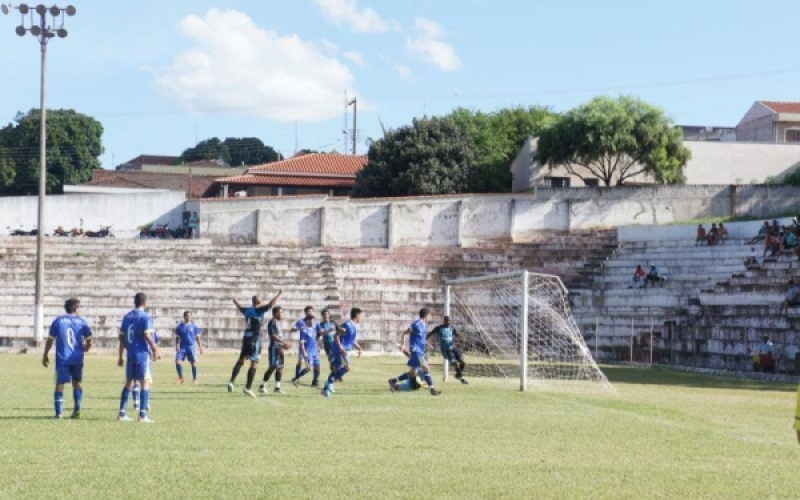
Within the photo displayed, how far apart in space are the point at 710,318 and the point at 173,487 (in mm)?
29781

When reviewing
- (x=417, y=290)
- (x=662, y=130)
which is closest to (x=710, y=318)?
(x=417, y=290)

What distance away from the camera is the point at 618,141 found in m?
60.6

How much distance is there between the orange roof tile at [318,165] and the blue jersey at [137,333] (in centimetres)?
6209

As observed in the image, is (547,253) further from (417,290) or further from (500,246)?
(417,290)

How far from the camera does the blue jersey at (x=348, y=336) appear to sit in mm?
25391

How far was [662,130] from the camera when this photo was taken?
61094mm

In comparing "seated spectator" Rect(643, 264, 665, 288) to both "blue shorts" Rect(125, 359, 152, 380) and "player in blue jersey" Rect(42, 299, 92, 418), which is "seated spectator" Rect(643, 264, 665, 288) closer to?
"blue shorts" Rect(125, 359, 152, 380)

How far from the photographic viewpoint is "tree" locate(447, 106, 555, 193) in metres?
74.8

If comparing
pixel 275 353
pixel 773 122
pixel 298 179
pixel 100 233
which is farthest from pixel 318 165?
pixel 275 353

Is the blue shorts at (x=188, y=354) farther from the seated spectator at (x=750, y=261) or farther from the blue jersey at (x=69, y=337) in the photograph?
the seated spectator at (x=750, y=261)

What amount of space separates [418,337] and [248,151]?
122 metres

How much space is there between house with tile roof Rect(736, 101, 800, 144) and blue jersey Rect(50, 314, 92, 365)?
65492 millimetres

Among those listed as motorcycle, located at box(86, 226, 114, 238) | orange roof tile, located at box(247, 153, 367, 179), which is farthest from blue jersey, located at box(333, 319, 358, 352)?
orange roof tile, located at box(247, 153, 367, 179)

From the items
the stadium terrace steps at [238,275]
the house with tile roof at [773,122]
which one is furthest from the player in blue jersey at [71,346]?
the house with tile roof at [773,122]
